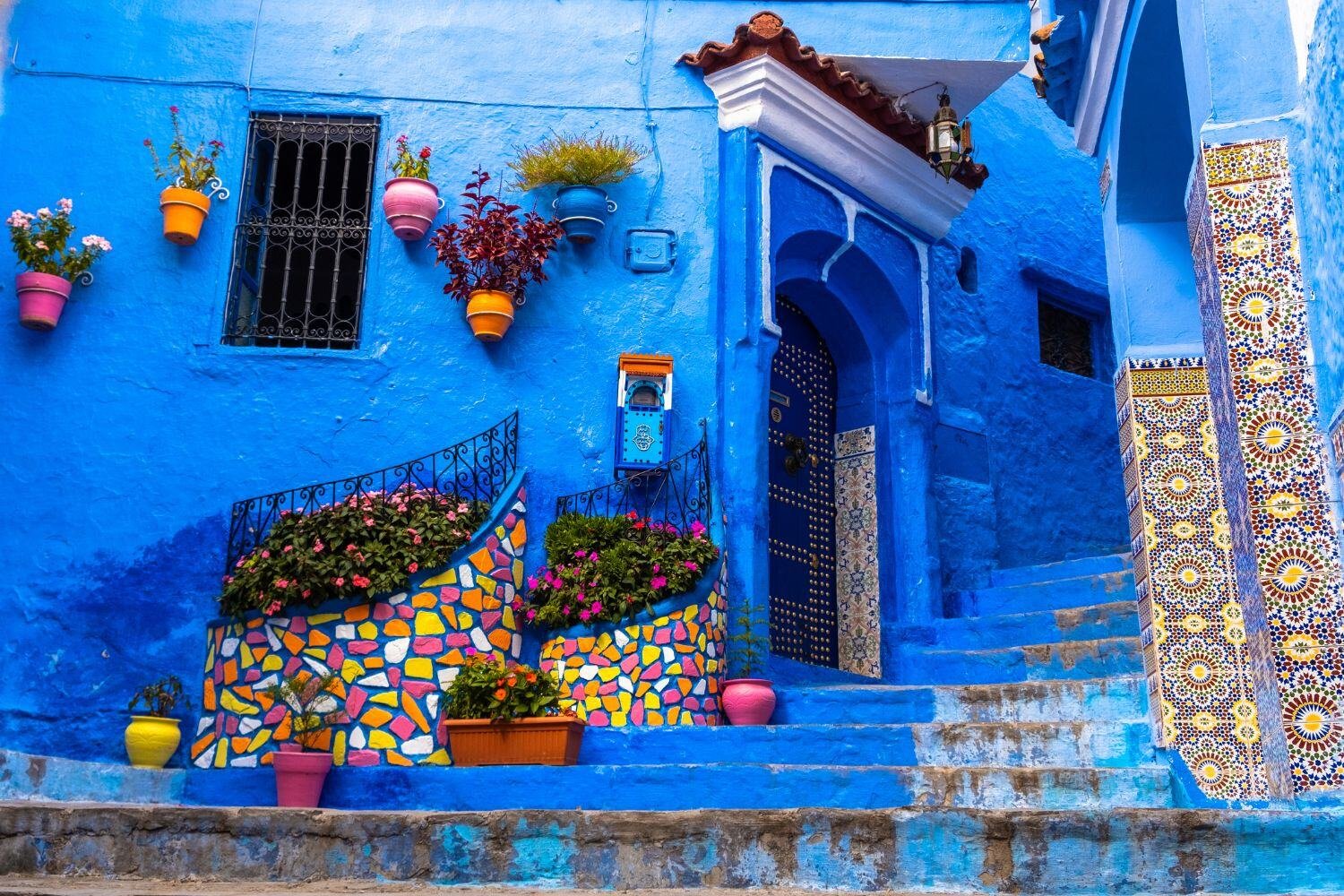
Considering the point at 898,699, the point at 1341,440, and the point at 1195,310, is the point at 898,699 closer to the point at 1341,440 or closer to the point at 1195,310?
the point at 1195,310

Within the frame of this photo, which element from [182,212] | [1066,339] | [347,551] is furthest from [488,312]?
[1066,339]

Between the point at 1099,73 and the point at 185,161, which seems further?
the point at 185,161

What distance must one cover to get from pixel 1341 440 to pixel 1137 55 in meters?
2.61

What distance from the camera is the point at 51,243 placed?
26.7 ft

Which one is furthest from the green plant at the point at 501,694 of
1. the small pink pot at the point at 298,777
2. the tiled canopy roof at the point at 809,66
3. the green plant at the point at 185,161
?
the tiled canopy roof at the point at 809,66

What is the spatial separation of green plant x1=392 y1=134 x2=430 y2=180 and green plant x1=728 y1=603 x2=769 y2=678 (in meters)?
3.34

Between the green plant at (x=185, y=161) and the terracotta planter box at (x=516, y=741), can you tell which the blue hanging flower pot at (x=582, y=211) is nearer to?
the green plant at (x=185, y=161)

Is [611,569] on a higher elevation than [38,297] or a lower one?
lower

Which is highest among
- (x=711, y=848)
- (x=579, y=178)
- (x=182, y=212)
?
(x=579, y=178)

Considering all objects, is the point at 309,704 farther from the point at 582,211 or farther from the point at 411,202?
the point at 582,211

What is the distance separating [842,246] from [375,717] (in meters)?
4.43

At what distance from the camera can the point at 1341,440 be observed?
4113 mm

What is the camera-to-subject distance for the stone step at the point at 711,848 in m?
3.77

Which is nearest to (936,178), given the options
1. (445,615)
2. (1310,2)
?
(445,615)
